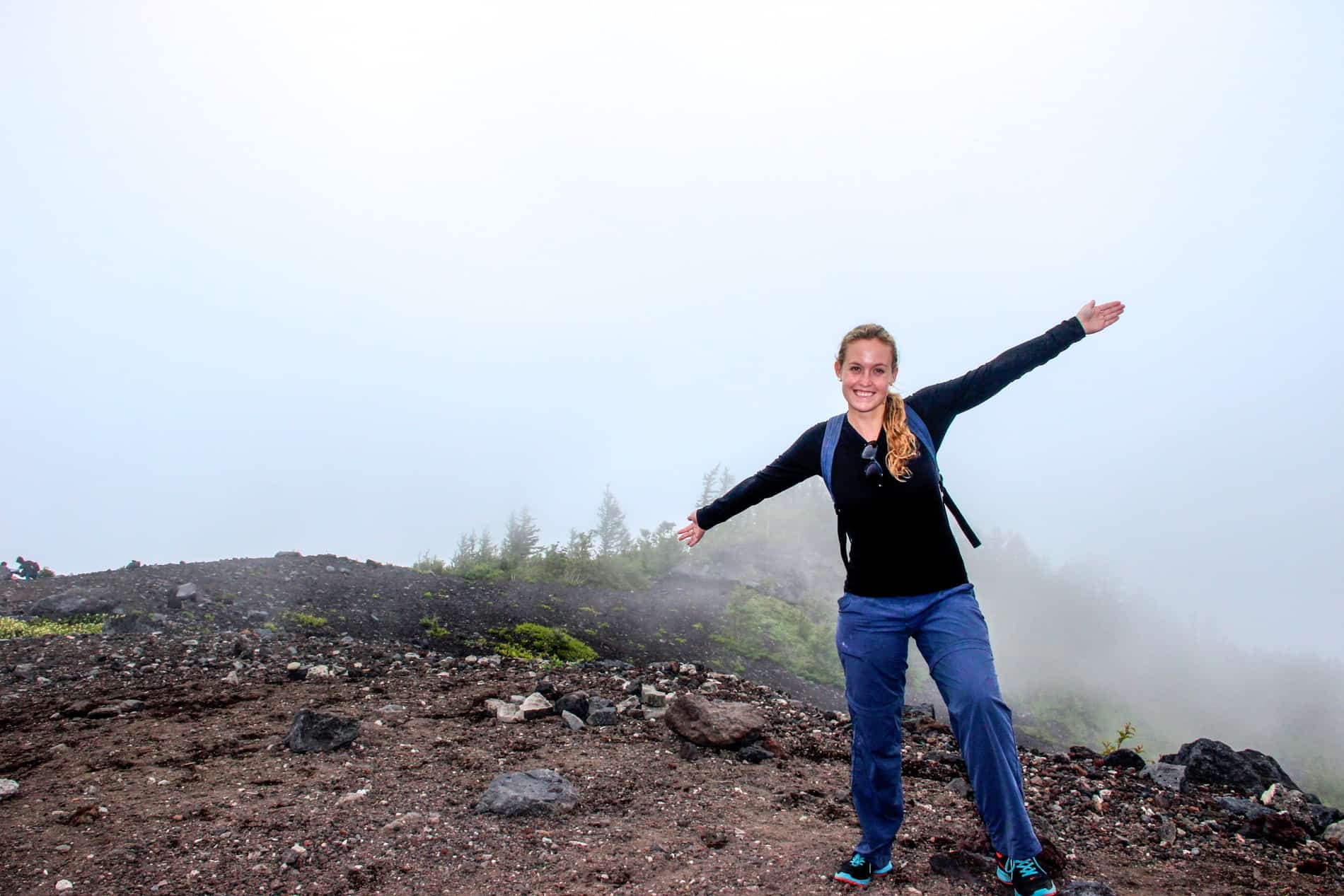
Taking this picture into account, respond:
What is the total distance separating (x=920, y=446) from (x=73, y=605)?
1453 centimetres

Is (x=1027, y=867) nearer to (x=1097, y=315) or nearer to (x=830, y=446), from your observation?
(x=830, y=446)

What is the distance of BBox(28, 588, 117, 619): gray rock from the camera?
12070 millimetres

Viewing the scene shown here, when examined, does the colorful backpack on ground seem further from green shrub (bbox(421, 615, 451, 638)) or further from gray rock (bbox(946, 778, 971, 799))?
green shrub (bbox(421, 615, 451, 638))

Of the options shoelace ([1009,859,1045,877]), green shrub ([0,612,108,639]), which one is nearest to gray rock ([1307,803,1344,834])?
shoelace ([1009,859,1045,877])

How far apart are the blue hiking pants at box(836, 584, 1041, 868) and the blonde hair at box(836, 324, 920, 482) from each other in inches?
26.2

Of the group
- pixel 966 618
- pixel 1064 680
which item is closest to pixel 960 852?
pixel 966 618

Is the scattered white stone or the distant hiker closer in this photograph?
the distant hiker

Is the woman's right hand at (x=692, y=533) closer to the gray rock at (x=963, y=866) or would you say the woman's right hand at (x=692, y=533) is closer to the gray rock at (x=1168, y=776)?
the gray rock at (x=963, y=866)

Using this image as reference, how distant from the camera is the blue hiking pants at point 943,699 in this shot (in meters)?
3.24

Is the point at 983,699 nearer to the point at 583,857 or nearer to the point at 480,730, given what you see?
the point at 583,857

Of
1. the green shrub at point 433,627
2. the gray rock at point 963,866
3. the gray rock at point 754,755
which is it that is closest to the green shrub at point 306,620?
the green shrub at point 433,627

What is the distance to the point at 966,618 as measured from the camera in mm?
3482

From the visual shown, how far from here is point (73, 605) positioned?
40.1 ft

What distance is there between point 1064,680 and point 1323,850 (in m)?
29.4
